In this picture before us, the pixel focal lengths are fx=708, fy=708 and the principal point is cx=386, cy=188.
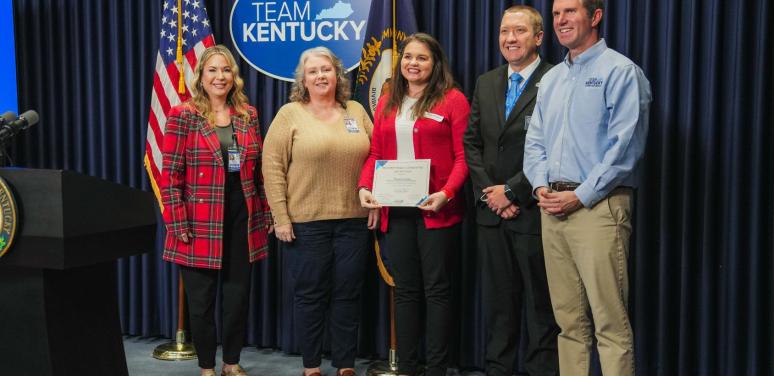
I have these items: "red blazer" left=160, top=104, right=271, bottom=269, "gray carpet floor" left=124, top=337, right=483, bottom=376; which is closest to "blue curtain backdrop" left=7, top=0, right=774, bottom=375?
"gray carpet floor" left=124, top=337, right=483, bottom=376

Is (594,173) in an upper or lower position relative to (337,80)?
lower

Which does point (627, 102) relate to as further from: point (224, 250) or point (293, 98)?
point (224, 250)

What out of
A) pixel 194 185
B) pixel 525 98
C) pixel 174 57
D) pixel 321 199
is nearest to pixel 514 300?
pixel 525 98

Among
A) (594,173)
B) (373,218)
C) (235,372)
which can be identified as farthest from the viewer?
(235,372)

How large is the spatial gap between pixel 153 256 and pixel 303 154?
160 centimetres

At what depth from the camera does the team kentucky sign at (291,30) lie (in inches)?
145

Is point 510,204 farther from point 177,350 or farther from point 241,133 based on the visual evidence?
point 177,350

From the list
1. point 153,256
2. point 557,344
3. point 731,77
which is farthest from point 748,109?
point 153,256

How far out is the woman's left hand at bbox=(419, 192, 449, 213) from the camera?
2.85m

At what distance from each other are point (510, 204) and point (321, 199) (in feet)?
2.79

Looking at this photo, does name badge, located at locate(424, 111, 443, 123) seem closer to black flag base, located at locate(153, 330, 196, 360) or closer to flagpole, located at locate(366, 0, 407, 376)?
flagpole, located at locate(366, 0, 407, 376)

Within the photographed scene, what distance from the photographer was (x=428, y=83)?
2990 millimetres

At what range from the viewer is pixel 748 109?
2926 millimetres

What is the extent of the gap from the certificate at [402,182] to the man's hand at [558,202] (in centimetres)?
54
